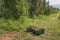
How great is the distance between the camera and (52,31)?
1091 centimetres

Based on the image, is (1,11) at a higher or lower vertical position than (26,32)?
higher

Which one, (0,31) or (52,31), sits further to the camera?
(52,31)

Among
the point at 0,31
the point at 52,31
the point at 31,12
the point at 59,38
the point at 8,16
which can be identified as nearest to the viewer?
the point at 59,38

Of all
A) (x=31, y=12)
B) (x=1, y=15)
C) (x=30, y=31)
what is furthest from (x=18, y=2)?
(x=31, y=12)

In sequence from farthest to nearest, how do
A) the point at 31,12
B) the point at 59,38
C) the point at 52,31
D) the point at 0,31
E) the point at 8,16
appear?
the point at 31,12 → the point at 8,16 → the point at 52,31 → the point at 0,31 → the point at 59,38

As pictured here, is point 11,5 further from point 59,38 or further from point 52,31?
point 59,38

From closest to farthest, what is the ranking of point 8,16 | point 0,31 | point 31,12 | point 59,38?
point 59,38, point 0,31, point 8,16, point 31,12

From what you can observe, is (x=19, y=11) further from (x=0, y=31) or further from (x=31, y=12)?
(x=31, y=12)

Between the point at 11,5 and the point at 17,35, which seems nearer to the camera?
the point at 17,35

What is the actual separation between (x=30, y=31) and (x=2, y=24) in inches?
70.8

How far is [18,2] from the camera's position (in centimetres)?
1263

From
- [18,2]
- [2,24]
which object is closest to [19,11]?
[18,2]

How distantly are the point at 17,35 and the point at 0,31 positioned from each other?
3.19 ft

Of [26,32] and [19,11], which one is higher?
[19,11]
